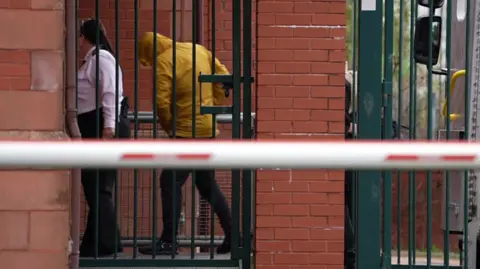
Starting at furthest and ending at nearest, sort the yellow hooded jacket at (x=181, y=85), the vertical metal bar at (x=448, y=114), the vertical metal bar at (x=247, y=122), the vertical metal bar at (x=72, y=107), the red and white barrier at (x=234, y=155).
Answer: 1. the yellow hooded jacket at (x=181, y=85)
2. the vertical metal bar at (x=247, y=122)
3. the vertical metal bar at (x=448, y=114)
4. the vertical metal bar at (x=72, y=107)
5. the red and white barrier at (x=234, y=155)

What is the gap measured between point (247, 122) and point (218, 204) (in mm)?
784

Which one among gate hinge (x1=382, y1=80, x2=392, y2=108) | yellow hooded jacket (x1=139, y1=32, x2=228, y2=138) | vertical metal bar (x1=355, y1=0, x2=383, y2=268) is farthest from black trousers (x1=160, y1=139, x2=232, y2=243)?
vertical metal bar (x1=355, y1=0, x2=383, y2=268)

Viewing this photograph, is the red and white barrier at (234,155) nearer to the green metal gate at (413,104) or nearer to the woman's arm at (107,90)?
the green metal gate at (413,104)

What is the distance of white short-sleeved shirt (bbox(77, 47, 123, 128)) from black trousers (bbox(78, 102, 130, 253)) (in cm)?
6

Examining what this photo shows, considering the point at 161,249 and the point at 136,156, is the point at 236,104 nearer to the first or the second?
the point at 161,249

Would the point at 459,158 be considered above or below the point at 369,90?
below

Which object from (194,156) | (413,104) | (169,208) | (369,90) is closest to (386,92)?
(413,104)

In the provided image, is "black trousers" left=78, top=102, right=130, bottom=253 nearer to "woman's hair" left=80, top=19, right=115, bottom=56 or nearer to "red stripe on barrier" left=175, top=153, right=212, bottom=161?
"woman's hair" left=80, top=19, right=115, bottom=56

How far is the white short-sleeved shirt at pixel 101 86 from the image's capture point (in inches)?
268

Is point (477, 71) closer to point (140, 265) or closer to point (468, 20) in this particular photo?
point (468, 20)

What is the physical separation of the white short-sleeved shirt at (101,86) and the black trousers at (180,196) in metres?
0.51

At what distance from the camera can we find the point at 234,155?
2529mm

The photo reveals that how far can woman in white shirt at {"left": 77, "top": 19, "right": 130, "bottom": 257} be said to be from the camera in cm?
681

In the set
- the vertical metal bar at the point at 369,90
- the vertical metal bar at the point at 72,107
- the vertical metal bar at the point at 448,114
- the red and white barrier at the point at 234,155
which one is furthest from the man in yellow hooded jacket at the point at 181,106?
the red and white barrier at the point at 234,155
